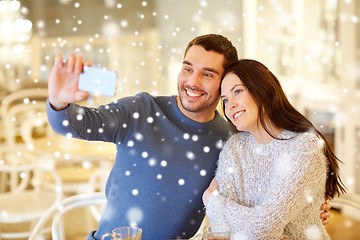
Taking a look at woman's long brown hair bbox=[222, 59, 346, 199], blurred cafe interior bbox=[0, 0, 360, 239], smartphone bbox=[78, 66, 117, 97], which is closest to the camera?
smartphone bbox=[78, 66, 117, 97]

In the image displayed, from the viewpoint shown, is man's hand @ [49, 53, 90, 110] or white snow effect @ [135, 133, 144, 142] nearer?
man's hand @ [49, 53, 90, 110]


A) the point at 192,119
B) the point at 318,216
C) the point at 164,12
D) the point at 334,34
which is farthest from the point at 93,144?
the point at 164,12

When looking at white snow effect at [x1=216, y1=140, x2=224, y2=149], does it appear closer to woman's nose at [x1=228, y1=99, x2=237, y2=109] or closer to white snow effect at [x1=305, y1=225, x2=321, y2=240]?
woman's nose at [x1=228, y1=99, x2=237, y2=109]

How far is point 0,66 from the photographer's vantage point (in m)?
4.77

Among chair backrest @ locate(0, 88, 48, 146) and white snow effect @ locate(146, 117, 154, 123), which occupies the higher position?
white snow effect @ locate(146, 117, 154, 123)

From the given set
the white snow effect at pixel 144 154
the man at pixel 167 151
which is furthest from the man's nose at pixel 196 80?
the white snow effect at pixel 144 154

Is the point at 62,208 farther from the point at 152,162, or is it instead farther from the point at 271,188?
the point at 271,188

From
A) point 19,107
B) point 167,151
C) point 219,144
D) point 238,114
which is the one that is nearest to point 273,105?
point 238,114

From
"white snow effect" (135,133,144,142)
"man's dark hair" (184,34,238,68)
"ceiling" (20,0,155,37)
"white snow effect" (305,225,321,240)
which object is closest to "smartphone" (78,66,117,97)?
"white snow effect" (135,133,144,142)

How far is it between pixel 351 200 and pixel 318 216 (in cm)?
16

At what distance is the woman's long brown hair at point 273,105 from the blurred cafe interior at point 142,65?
18cm

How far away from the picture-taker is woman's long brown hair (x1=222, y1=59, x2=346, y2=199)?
1.03m

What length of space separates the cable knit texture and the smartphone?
1.26 feet

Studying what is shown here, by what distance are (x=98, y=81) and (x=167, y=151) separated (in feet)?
1.21
